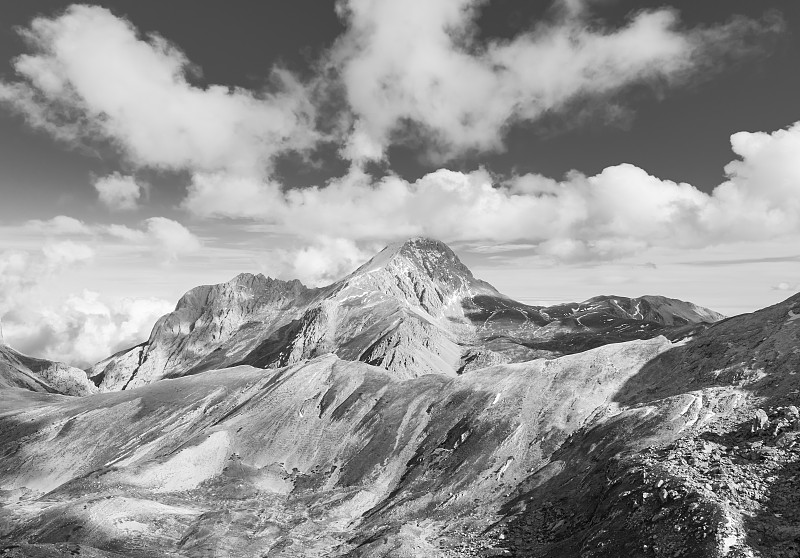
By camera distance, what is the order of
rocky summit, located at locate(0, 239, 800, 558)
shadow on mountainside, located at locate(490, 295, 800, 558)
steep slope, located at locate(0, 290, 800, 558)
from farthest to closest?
steep slope, located at locate(0, 290, 800, 558) → rocky summit, located at locate(0, 239, 800, 558) → shadow on mountainside, located at locate(490, 295, 800, 558)

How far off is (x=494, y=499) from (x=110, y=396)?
15248cm

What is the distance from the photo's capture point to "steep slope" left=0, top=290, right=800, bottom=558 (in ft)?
130

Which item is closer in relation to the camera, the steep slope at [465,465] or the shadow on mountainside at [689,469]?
the shadow on mountainside at [689,469]

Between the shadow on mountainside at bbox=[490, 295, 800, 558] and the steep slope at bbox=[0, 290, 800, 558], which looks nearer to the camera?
the shadow on mountainside at bbox=[490, 295, 800, 558]

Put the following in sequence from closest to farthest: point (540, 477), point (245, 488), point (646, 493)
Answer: point (646, 493)
point (540, 477)
point (245, 488)

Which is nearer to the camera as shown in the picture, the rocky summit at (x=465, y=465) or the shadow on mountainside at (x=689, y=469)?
the shadow on mountainside at (x=689, y=469)

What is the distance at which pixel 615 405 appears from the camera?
248 ft

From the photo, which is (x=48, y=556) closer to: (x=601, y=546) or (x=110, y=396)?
(x=601, y=546)

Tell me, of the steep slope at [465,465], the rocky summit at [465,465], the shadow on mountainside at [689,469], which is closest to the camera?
the shadow on mountainside at [689,469]

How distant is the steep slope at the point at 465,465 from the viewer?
39719 millimetres

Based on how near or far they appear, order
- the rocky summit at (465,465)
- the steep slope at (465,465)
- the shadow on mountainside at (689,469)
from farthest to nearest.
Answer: the steep slope at (465,465)
the rocky summit at (465,465)
the shadow on mountainside at (689,469)

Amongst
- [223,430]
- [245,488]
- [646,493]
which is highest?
[646,493]

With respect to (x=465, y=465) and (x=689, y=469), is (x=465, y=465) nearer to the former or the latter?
(x=465, y=465)

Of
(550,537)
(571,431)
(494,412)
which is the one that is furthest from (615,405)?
(550,537)
